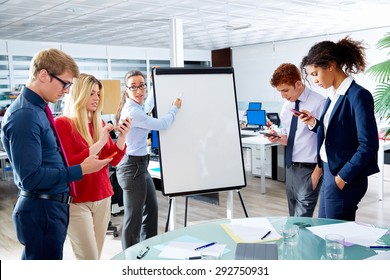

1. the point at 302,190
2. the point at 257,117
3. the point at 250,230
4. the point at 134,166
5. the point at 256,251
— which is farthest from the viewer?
the point at 257,117

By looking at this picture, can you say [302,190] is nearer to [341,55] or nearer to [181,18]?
[341,55]

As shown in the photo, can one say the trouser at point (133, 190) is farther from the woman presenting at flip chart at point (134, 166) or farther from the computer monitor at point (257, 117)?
the computer monitor at point (257, 117)

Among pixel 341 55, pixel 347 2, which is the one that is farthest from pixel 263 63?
pixel 341 55

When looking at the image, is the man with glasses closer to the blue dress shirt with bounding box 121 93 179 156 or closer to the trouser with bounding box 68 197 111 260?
the trouser with bounding box 68 197 111 260

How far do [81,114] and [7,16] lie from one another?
468cm

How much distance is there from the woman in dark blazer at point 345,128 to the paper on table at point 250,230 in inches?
16.8

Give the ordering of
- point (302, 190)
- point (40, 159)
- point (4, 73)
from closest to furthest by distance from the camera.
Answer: point (40, 159) < point (302, 190) < point (4, 73)

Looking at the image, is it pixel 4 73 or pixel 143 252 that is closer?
pixel 143 252

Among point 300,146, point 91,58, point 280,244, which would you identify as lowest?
point 280,244

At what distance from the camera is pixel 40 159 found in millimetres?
1700

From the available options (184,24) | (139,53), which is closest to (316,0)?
(184,24)

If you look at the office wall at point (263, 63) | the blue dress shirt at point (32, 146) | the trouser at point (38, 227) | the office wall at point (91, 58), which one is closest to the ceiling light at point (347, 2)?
the office wall at point (263, 63)

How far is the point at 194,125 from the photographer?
100 inches

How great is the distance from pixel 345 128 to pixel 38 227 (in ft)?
5.13
